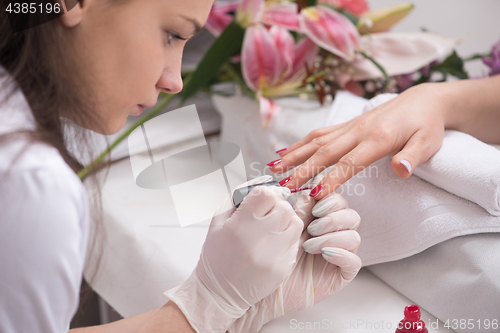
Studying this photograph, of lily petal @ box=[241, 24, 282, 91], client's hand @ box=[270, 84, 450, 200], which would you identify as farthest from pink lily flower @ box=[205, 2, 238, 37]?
client's hand @ box=[270, 84, 450, 200]

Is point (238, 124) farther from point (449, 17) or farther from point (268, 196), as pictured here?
point (449, 17)

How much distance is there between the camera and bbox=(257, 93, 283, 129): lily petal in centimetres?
82

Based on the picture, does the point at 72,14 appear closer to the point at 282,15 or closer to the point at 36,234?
the point at 36,234

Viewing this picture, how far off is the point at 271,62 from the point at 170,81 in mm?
401

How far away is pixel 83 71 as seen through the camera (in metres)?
0.41

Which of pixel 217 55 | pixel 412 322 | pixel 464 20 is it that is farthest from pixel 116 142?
pixel 464 20

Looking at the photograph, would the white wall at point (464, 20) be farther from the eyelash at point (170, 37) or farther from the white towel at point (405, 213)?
the eyelash at point (170, 37)

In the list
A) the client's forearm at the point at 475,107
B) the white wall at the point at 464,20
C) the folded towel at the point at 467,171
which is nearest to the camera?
the folded towel at the point at 467,171

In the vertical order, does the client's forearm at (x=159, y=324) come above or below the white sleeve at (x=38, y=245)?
below

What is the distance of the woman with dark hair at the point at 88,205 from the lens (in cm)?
34

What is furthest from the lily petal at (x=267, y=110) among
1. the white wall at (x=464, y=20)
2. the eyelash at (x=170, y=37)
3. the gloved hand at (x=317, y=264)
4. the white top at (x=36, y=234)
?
the white wall at (x=464, y=20)

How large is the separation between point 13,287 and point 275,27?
2.29 feet

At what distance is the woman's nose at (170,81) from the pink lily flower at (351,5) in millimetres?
643

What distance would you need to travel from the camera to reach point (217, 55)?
913 millimetres
